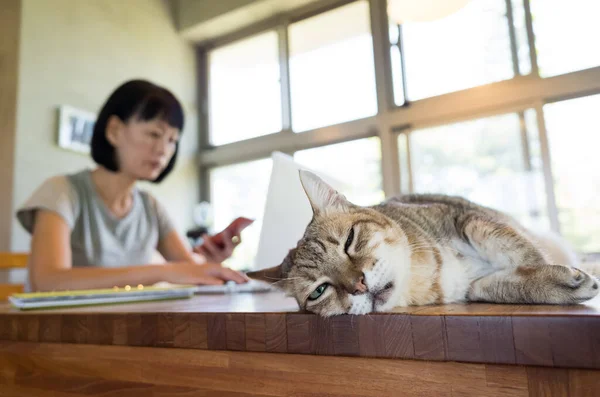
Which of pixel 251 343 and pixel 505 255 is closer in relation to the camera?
pixel 251 343

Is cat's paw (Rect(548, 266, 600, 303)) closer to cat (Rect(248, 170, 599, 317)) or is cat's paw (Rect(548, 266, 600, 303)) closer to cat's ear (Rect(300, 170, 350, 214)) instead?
cat (Rect(248, 170, 599, 317))

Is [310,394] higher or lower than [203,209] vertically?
lower

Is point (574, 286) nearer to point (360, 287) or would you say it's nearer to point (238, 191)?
point (360, 287)

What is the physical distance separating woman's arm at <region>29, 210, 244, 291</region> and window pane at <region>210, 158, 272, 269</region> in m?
2.53

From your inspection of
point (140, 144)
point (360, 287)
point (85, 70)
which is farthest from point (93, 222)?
point (85, 70)

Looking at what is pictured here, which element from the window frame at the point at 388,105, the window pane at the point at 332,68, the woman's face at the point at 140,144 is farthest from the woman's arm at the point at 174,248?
the window pane at the point at 332,68

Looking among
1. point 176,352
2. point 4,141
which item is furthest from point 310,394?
point 4,141

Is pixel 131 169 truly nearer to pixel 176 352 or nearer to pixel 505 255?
pixel 176 352

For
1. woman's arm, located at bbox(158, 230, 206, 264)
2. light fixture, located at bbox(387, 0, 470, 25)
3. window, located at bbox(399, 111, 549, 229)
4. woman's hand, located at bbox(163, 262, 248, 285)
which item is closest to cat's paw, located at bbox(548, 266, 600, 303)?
woman's hand, located at bbox(163, 262, 248, 285)

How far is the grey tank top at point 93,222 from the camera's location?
145cm

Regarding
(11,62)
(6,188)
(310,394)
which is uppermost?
(11,62)

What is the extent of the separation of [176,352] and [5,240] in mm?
2661

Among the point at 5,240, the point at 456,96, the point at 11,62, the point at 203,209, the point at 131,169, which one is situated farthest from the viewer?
the point at 203,209

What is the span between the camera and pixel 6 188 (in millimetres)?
2791
